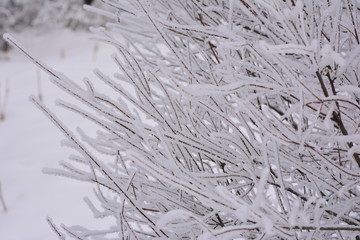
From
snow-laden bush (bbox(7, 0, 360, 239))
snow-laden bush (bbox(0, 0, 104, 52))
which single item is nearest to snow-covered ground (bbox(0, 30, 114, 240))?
snow-laden bush (bbox(0, 0, 104, 52))

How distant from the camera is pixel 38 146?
17.1 feet

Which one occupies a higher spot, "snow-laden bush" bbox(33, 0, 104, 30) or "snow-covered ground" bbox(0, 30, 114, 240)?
"snow-laden bush" bbox(33, 0, 104, 30)

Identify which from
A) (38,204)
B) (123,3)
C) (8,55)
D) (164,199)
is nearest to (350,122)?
(164,199)

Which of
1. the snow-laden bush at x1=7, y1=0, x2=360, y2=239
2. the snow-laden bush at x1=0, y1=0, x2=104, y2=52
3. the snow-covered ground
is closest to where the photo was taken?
the snow-laden bush at x1=7, y1=0, x2=360, y2=239

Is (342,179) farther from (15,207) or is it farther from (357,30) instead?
(15,207)

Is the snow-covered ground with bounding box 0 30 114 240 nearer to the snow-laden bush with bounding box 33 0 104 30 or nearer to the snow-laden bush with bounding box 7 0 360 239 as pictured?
the snow-laden bush with bounding box 33 0 104 30

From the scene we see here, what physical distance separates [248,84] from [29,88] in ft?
22.7

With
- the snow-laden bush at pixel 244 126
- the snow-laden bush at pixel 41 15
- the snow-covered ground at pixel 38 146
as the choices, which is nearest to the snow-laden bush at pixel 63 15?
the snow-laden bush at pixel 41 15

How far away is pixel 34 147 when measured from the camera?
5.19 metres

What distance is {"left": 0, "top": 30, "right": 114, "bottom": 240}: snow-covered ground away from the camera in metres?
3.77

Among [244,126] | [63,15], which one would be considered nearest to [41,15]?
[63,15]

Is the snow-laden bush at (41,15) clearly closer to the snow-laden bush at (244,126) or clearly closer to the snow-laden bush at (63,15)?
the snow-laden bush at (63,15)

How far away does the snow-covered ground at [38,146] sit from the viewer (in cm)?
377

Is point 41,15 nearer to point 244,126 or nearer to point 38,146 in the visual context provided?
point 38,146
